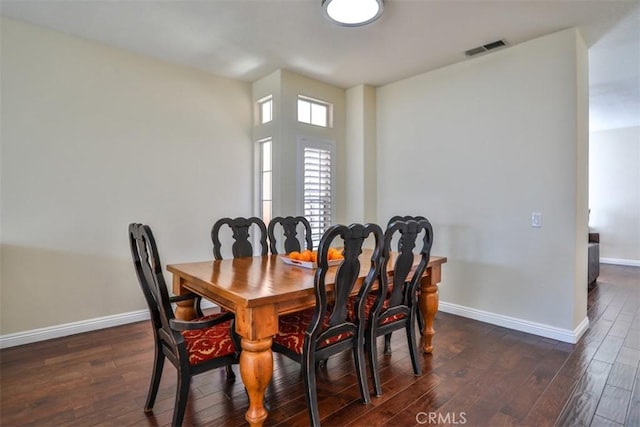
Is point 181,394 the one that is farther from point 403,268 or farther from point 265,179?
point 265,179

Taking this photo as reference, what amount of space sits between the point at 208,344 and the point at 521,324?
114 inches

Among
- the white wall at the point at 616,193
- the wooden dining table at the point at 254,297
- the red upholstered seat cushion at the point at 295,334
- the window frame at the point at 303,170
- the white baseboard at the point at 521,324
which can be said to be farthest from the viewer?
the white wall at the point at 616,193

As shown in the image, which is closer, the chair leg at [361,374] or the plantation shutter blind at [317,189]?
the chair leg at [361,374]

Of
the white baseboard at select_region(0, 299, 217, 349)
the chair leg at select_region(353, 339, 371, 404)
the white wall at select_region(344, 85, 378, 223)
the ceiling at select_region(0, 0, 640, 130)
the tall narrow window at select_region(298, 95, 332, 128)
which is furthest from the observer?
the white wall at select_region(344, 85, 378, 223)

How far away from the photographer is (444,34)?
3.00 meters

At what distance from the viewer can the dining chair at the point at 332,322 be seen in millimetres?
1735

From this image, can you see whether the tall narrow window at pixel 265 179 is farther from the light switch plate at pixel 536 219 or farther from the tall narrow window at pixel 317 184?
the light switch plate at pixel 536 219

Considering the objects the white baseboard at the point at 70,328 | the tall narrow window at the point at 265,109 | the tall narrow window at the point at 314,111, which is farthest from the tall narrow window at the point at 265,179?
the white baseboard at the point at 70,328

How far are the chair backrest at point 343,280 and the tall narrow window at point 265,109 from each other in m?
2.68

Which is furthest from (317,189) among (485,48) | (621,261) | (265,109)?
(621,261)

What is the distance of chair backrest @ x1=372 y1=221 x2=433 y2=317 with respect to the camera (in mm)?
2075

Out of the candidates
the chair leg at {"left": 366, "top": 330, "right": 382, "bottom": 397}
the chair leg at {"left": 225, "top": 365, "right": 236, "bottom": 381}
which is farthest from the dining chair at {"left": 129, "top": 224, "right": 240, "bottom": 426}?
the chair leg at {"left": 366, "top": 330, "right": 382, "bottom": 397}

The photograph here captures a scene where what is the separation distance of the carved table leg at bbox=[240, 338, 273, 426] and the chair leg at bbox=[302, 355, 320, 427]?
0.21m

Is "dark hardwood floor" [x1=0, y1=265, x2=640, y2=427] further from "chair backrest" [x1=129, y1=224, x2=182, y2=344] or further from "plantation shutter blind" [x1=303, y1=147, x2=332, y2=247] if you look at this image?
"plantation shutter blind" [x1=303, y1=147, x2=332, y2=247]
